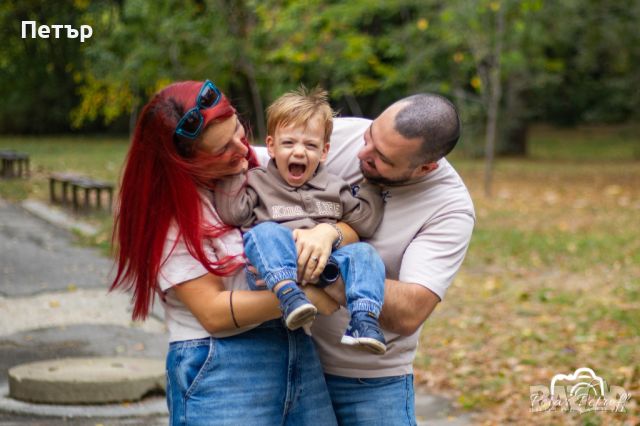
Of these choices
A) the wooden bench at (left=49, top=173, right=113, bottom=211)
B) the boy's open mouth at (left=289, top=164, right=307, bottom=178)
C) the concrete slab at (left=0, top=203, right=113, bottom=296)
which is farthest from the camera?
the wooden bench at (left=49, top=173, right=113, bottom=211)

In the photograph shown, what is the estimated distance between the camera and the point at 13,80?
104 feet

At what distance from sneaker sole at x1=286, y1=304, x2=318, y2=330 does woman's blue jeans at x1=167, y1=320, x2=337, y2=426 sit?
234mm

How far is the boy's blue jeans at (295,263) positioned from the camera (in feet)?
8.51

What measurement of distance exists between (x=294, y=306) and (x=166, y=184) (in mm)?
505

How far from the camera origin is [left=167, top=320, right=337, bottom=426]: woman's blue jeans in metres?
2.72

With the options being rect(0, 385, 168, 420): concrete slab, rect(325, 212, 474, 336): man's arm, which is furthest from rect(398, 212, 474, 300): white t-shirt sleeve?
rect(0, 385, 168, 420): concrete slab

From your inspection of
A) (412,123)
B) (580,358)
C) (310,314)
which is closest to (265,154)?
(412,123)

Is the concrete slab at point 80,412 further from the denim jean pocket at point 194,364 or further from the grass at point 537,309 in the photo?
the denim jean pocket at point 194,364

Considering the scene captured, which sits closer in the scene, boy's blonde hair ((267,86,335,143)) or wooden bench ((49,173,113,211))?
boy's blonde hair ((267,86,335,143))

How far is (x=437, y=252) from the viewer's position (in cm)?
291

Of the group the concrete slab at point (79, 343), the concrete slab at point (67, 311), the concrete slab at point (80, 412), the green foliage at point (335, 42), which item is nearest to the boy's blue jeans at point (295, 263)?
the concrete slab at point (80, 412)

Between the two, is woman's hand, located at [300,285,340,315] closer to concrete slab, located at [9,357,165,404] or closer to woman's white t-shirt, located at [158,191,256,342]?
woman's white t-shirt, located at [158,191,256,342]

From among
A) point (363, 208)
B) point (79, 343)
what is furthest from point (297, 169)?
point (79, 343)

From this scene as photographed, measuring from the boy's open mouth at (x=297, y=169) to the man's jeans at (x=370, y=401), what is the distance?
631 millimetres
